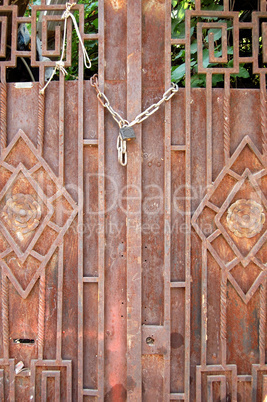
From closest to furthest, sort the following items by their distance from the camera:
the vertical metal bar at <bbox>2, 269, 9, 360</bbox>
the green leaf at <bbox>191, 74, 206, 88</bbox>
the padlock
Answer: the padlock < the vertical metal bar at <bbox>2, 269, 9, 360</bbox> < the green leaf at <bbox>191, 74, 206, 88</bbox>

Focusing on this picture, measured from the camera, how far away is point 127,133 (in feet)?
5.93

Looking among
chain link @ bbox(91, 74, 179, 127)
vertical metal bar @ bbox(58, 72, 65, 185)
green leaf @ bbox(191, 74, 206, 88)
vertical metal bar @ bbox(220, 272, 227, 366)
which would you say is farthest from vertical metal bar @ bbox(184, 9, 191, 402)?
vertical metal bar @ bbox(58, 72, 65, 185)

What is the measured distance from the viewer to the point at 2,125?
192 cm

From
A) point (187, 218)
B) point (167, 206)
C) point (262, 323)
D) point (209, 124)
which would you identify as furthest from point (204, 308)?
point (209, 124)

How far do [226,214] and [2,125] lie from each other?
5.13 feet

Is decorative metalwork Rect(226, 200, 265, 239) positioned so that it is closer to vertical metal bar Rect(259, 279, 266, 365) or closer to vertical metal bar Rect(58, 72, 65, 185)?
vertical metal bar Rect(259, 279, 266, 365)

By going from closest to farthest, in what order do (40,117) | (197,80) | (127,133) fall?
(127,133)
(40,117)
(197,80)

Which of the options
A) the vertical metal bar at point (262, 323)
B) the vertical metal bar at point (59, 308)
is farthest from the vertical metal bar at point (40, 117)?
the vertical metal bar at point (262, 323)

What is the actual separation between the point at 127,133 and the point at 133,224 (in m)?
0.57

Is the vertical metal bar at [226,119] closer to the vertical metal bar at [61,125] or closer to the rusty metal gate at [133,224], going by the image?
the rusty metal gate at [133,224]

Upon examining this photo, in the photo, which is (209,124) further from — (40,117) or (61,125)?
(40,117)

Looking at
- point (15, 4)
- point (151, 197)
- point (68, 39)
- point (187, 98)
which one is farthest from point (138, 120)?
point (15, 4)

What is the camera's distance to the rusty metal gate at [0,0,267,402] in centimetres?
189

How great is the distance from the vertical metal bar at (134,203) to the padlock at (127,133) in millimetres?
97
